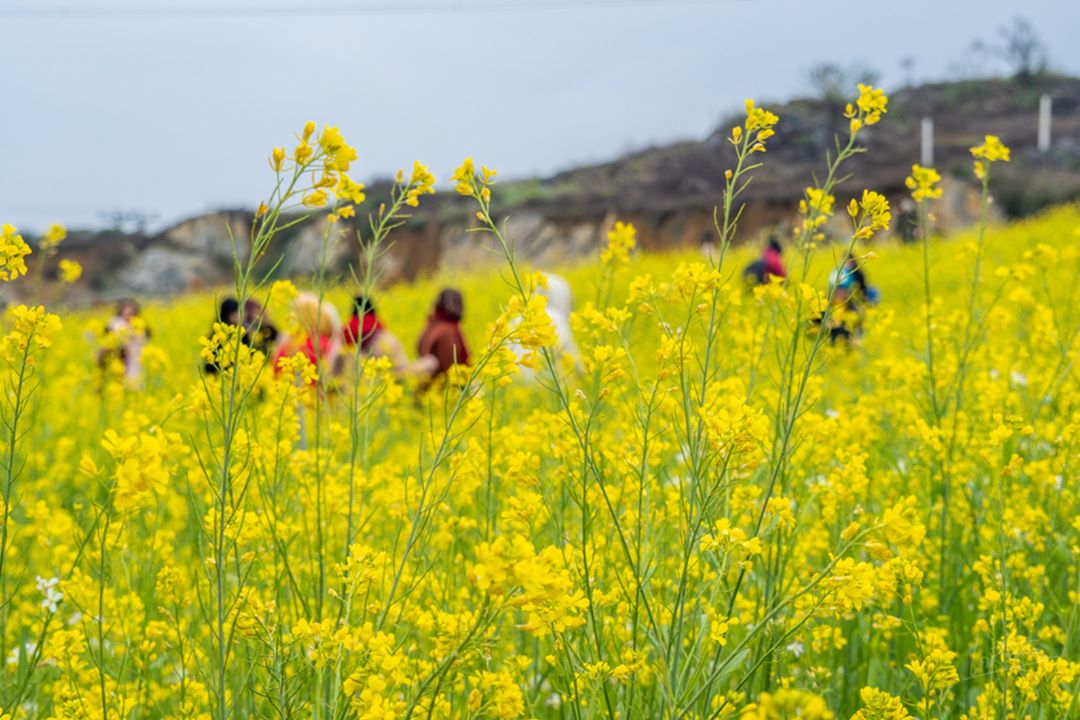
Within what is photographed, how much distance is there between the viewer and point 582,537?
6.21 ft

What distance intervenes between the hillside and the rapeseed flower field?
21.7 meters

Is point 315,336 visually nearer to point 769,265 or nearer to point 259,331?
point 259,331

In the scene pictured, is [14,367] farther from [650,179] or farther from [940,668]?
[650,179]

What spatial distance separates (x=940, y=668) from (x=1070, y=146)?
40355 millimetres

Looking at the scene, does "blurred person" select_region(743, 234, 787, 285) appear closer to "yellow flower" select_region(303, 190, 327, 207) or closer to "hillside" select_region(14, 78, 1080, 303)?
"yellow flower" select_region(303, 190, 327, 207)

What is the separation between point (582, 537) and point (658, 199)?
99.6 feet

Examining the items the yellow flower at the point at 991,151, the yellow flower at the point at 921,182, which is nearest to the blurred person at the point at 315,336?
the yellow flower at the point at 921,182

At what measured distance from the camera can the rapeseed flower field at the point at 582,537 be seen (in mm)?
1331

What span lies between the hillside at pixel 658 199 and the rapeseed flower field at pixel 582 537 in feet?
71.1

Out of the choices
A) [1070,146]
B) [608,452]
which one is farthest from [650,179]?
[608,452]

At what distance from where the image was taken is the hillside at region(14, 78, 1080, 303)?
27828 mm

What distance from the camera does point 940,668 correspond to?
160 centimetres

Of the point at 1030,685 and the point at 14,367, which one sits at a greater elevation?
the point at 14,367

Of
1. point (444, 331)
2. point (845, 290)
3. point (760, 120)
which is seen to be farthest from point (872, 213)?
point (845, 290)
